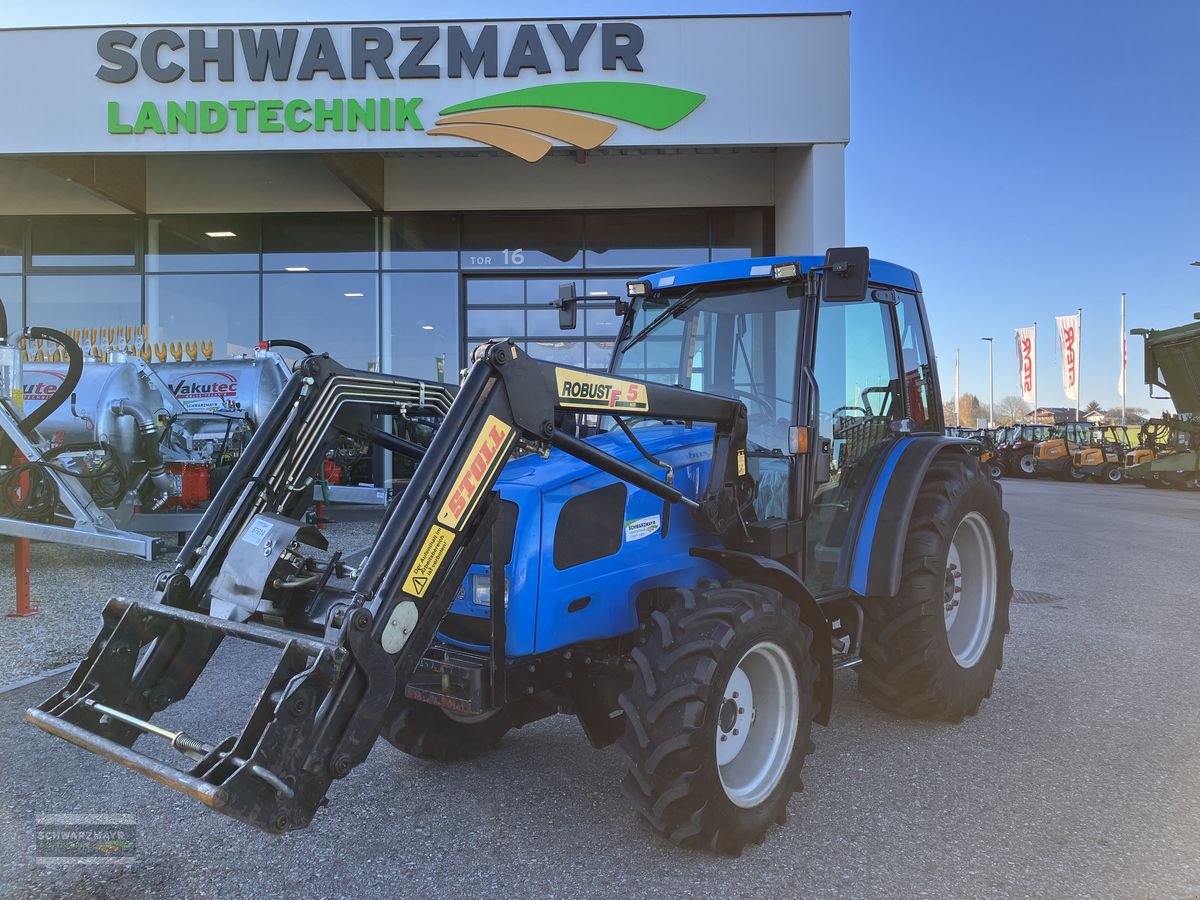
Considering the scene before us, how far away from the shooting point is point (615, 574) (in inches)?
133

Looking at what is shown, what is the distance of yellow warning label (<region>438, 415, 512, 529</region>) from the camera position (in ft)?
8.82

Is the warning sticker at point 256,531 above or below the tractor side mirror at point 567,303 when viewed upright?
below

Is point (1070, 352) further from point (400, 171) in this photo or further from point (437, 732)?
point (437, 732)

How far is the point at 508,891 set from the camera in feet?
9.43

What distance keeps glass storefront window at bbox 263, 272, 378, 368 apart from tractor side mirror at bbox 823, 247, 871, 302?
12317 mm

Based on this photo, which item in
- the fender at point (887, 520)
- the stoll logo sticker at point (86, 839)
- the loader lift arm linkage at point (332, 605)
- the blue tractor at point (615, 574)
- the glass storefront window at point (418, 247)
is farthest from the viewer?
the glass storefront window at point (418, 247)

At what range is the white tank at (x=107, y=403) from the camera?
976 cm

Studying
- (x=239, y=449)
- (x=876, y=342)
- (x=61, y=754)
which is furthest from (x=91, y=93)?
(x=876, y=342)

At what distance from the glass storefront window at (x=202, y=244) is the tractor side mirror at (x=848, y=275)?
44.5 ft

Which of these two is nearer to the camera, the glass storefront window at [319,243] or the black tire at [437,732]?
the black tire at [437,732]

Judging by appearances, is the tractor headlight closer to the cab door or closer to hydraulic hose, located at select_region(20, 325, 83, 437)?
the cab door

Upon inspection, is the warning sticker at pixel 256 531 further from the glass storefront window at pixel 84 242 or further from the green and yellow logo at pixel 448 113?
the glass storefront window at pixel 84 242

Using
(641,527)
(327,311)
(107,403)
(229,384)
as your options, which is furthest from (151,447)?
(641,527)

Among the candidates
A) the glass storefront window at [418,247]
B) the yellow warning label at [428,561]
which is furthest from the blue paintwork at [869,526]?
the glass storefront window at [418,247]
